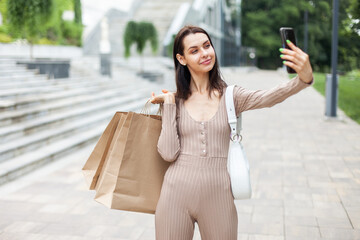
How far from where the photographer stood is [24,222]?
4.28m

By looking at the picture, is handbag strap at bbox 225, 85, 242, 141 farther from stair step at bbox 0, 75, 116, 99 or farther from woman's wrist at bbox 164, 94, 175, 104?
stair step at bbox 0, 75, 116, 99

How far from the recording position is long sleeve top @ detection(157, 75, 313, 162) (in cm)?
202

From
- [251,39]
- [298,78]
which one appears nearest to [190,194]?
[298,78]

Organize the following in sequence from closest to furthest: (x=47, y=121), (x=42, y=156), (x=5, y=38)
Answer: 1. (x=42, y=156)
2. (x=47, y=121)
3. (x=5, y=38)

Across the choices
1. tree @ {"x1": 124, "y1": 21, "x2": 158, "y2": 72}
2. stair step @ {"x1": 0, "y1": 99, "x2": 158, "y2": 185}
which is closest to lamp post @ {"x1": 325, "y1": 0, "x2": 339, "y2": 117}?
stair step @ {"x1": 0, "y1": 99, "x2": 158, "y2": 185}

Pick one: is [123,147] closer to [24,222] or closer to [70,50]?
[24,222]

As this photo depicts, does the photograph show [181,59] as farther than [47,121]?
No

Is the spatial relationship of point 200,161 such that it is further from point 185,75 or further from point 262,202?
point 262,202

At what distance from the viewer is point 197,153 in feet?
6.70

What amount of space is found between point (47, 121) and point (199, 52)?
6.47 m

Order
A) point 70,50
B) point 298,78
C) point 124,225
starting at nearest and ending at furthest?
point 298,78 → point 124,225 → point 70,50

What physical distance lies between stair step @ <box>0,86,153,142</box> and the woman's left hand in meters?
5.78

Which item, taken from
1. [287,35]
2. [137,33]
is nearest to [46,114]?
[287,35]

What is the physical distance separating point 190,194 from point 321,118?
33.4 ft
